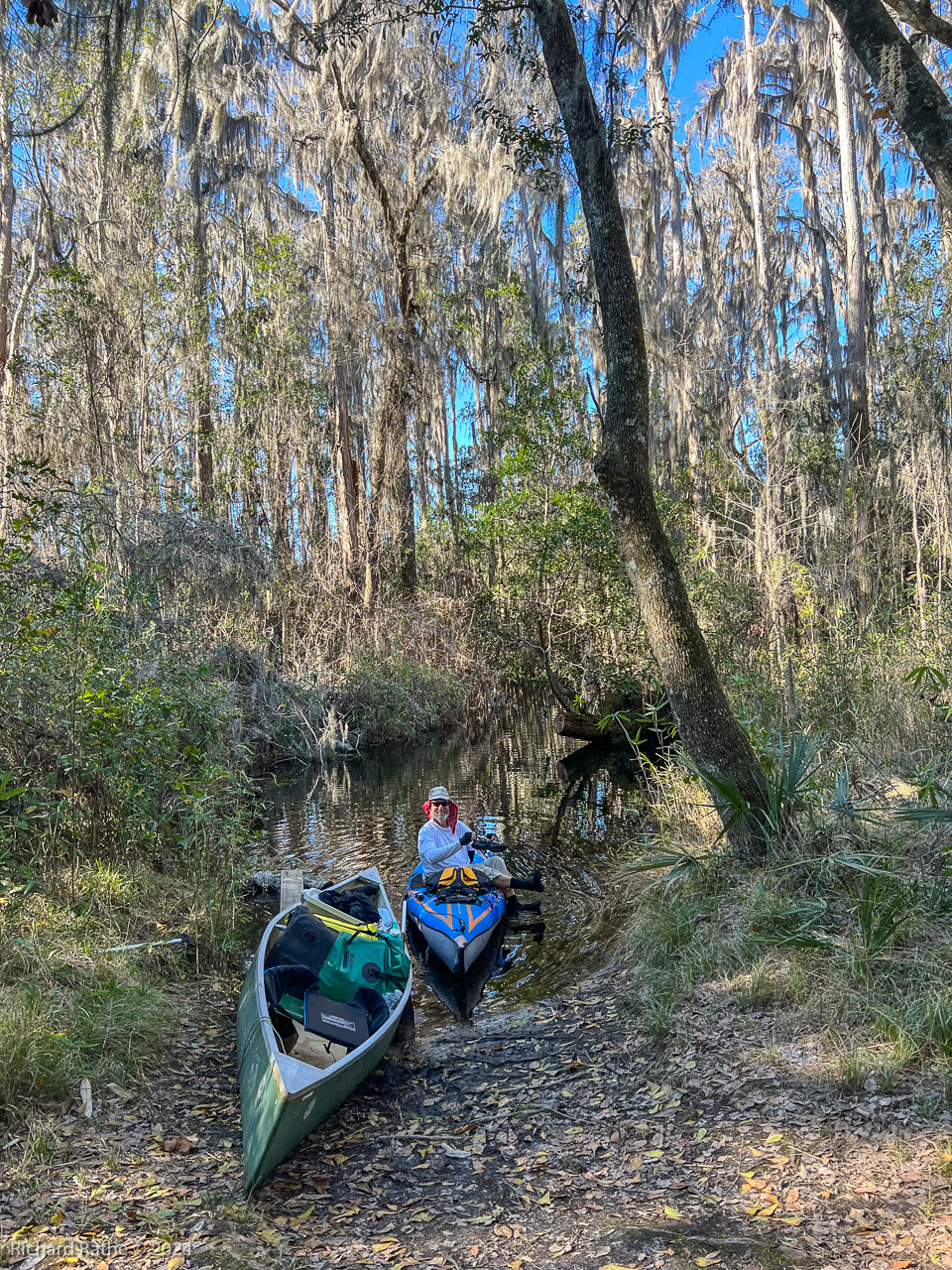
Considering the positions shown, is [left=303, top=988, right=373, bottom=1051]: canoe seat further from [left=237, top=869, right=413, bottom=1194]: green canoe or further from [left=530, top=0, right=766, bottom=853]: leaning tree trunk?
[left=530, top=0, right=766, bottom=853]: leaning tree trunk

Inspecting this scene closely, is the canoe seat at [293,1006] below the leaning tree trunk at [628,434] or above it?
below

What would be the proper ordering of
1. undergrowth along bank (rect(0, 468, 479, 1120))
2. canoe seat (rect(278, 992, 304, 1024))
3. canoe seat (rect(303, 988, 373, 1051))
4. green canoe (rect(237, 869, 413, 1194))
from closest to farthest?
green canoe (rect(237, 869, 413, 1194))
undergrowth along bank (rect(0, 468, 479, 1120))
canoe seat (rect(303, 988, 373, 1051))
canoe seat (rect(278, 992, 304, 1024))

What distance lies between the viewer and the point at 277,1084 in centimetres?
421

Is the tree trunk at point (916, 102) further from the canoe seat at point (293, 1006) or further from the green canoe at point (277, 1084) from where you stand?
the canoe seat at point (293, 1006)

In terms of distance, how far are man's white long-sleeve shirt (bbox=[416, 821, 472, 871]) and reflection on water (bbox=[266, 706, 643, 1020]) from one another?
88 cm

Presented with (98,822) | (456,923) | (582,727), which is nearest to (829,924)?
(456,923)

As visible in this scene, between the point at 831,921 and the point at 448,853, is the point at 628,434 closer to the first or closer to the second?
the point at 831,921

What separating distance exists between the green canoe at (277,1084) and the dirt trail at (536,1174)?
0.20 meters

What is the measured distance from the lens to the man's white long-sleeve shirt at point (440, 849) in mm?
8312

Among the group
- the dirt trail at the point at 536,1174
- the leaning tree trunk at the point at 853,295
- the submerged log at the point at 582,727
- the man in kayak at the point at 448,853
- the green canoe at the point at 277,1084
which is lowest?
the dirt trail at the point at 536,1174

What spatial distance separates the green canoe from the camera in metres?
4.11

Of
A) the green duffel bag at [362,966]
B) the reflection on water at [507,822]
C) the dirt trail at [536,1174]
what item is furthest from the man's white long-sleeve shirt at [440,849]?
the dirt trail at [536,1174]

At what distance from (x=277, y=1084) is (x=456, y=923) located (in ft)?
9.85

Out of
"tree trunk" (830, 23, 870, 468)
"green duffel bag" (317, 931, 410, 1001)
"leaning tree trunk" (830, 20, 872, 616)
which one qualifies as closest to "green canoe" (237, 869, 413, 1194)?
"green duffel bag" (317, 931, 410, 1001)
